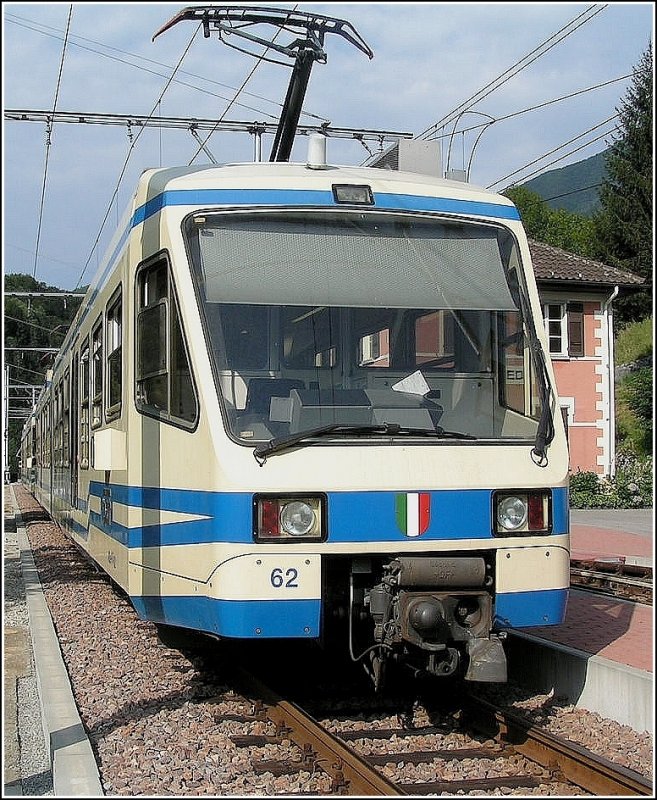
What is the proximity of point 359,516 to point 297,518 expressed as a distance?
12.5 inches

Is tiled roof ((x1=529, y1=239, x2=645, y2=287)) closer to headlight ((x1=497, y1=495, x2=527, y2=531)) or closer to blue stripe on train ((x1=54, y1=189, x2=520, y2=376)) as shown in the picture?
Answer: blue stripe on train ((x1=54, y1=189, x2=520, y2=376))

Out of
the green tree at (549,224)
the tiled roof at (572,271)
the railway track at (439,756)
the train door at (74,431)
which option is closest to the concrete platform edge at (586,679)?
the railway track at (439,756)

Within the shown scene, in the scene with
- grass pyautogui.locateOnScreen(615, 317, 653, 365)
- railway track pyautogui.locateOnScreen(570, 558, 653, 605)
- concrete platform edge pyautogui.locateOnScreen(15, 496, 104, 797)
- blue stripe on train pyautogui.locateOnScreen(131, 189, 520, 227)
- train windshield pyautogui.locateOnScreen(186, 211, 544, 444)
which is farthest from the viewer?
grass pyautogui.locateOnScreen(615, 317, 653, 365)

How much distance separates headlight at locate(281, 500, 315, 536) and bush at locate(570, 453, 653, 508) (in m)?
24.7

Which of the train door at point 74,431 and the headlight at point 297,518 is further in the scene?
the train door at point 74,431

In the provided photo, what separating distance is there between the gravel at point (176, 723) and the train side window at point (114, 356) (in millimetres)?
1850

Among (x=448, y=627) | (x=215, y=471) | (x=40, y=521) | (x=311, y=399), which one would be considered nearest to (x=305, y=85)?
(x=311, y=399)

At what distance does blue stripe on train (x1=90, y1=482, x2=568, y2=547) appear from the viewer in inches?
229

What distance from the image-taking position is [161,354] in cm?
669

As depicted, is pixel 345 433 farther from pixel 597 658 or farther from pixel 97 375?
pixel 97 375

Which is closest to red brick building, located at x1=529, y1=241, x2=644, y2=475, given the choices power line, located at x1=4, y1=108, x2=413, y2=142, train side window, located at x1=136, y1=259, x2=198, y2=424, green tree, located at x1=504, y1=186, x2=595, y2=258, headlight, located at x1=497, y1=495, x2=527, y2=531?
power line, located at x1=4, y1=108, x2=413, y2=142

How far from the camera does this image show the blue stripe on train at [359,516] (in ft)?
19.1

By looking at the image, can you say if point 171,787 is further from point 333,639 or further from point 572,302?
point 572,302

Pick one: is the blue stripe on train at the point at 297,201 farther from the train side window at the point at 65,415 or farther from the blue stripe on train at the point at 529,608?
the train side window at the point at 65,415
